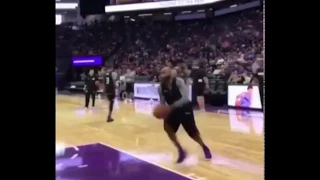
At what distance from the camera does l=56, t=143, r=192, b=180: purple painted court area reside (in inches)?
69.1

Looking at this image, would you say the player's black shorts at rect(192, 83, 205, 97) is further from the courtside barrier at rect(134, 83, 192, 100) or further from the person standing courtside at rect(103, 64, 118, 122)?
the person standing courtside at rect(103, 64, 118, 122)

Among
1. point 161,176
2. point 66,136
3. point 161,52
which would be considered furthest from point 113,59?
point 161,176

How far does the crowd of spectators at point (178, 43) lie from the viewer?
1.83 metres

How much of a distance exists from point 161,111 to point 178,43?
39 centimetres

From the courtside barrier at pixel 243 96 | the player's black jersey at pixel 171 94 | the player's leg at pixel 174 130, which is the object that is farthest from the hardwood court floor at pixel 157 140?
the courtside barrier at pixel 243 96

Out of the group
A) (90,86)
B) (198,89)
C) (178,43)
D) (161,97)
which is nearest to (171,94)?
(161,97)

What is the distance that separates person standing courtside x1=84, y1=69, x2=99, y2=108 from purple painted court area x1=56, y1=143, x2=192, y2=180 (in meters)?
0.26

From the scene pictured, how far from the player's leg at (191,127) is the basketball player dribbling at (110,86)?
1.34 ft

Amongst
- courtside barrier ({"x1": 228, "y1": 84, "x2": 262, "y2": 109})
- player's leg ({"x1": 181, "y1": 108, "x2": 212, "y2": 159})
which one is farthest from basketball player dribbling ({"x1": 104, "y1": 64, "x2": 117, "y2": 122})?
courtside barrier ({"x1": 228, "y1": 84, "x2": 262, "y2": 109})

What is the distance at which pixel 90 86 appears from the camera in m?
1.89
